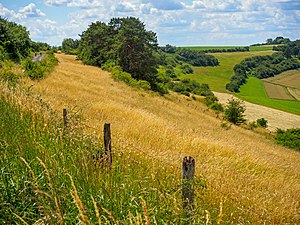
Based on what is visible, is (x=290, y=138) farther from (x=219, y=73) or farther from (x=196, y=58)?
(x=196, y=58)

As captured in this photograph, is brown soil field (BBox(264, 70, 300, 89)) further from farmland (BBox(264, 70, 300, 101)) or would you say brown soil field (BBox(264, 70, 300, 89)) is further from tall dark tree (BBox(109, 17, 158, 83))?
tall dark tree (BBox(109, 17, 158, 83))

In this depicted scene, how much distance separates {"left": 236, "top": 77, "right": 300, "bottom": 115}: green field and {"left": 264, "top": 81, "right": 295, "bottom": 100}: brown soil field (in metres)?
1.49

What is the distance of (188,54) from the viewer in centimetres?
16238

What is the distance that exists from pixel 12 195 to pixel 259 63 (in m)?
158

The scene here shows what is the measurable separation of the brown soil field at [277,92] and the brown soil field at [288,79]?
389 cm

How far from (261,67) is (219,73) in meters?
18.6

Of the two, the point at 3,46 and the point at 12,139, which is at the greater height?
the point at 3,46

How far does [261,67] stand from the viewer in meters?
141

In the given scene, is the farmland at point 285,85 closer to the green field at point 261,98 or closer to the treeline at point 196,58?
the green field at point 261,98

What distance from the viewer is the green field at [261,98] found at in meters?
82.9

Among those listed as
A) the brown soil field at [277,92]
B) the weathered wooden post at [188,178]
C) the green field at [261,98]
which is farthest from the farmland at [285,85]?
the weathered wooden post at [188,178]

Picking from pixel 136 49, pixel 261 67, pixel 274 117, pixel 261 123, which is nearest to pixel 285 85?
pixel 261 67

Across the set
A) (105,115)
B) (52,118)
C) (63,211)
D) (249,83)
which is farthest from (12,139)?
(249,83)

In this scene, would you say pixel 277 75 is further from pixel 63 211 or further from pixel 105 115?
pixel 63 211
